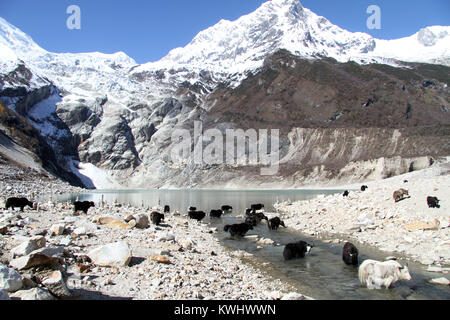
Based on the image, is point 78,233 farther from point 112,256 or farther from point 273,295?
point 273,295

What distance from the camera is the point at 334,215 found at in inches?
973

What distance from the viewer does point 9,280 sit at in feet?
20.0

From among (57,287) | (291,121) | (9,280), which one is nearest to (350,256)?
(57,287)

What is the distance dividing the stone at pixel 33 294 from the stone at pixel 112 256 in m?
3.51

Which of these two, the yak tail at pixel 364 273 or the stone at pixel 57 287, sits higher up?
the stone at pixel 57 287

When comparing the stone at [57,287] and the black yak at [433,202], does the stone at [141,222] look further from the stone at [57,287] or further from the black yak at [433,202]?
the black yak at [433,202]

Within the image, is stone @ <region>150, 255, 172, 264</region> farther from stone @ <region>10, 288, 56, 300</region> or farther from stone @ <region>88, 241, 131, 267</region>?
stone @ <region>10, 288, 56, 300</region>

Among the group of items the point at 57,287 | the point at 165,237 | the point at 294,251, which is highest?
the point at 57,287

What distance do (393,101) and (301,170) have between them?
249 feet

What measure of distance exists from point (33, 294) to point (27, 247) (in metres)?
3.37

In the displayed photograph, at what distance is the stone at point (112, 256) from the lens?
978 centimetres

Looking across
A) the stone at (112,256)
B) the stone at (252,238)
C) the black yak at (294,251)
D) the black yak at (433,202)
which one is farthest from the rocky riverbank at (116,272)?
the black yak at (433,202)

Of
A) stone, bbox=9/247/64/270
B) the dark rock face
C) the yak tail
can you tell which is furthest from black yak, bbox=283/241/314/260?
the dark rock face
